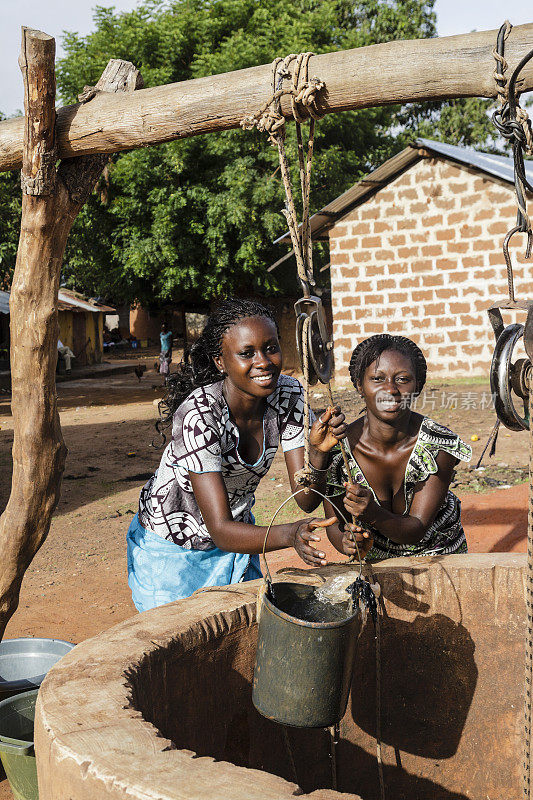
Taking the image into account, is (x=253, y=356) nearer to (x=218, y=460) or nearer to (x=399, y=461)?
(x=218, y=460)

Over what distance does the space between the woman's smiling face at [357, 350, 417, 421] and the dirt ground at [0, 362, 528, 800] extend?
2157 mm

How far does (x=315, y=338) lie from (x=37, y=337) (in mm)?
1161

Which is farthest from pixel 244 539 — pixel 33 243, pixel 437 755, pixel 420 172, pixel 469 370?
pixel 420 172

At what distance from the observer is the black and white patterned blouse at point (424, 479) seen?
273 centimetres

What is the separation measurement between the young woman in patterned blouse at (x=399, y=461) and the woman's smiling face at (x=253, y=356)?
0.41m

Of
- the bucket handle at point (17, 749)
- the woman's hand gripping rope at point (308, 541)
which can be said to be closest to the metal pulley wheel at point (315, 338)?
the woman's hand gripping rope at point (308, 541)

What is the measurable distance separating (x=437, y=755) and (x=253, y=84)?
7.56 feet

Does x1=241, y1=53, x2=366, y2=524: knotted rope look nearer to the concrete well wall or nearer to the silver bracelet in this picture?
the silver bracelet

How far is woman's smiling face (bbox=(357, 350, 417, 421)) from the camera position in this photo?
2.71 metres

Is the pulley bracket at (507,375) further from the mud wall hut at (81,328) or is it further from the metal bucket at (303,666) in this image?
the mud wall hut at (81,328)

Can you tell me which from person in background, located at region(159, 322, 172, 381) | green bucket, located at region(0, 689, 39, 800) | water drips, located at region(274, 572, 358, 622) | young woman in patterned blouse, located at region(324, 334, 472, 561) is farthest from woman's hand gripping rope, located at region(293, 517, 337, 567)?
person in background, located at region(159, 322, 172, 381)

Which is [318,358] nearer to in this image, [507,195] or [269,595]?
[269,595]

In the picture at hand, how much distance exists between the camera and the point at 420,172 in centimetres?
1256

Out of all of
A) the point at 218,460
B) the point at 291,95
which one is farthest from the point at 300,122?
the point at 218,460
